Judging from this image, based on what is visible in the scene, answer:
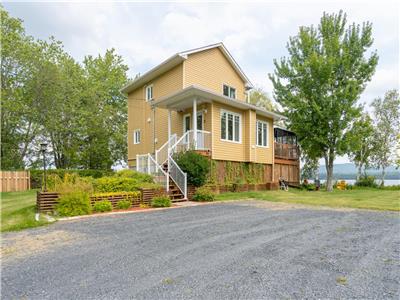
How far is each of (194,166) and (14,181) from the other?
1215 centimetres

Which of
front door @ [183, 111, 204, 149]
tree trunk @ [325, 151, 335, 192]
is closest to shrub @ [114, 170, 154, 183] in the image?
front door @ [183, 111, 204, 149]

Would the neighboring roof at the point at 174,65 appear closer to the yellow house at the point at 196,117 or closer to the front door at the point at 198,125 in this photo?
the yellow house at the point at 196,117

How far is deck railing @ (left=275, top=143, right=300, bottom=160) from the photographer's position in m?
20.5

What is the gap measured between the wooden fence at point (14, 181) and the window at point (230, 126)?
42.6 ft

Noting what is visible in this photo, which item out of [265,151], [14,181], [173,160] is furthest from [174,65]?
[14,181]

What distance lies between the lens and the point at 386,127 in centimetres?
2344

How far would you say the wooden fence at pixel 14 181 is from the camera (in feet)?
51.6

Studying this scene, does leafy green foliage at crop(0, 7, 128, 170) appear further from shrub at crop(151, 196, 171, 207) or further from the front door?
shrub at crop(151, 196, 171, 207)

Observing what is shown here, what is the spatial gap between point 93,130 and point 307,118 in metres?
18.2

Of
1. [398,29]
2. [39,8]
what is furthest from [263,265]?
[39,8]

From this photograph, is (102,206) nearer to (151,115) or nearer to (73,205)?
(73,205)

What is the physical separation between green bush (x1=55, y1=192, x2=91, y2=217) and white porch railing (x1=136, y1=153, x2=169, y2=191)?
3641mm

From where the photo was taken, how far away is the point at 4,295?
3.03 metres

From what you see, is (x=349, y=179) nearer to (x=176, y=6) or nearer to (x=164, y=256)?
(x=176, y=6)
